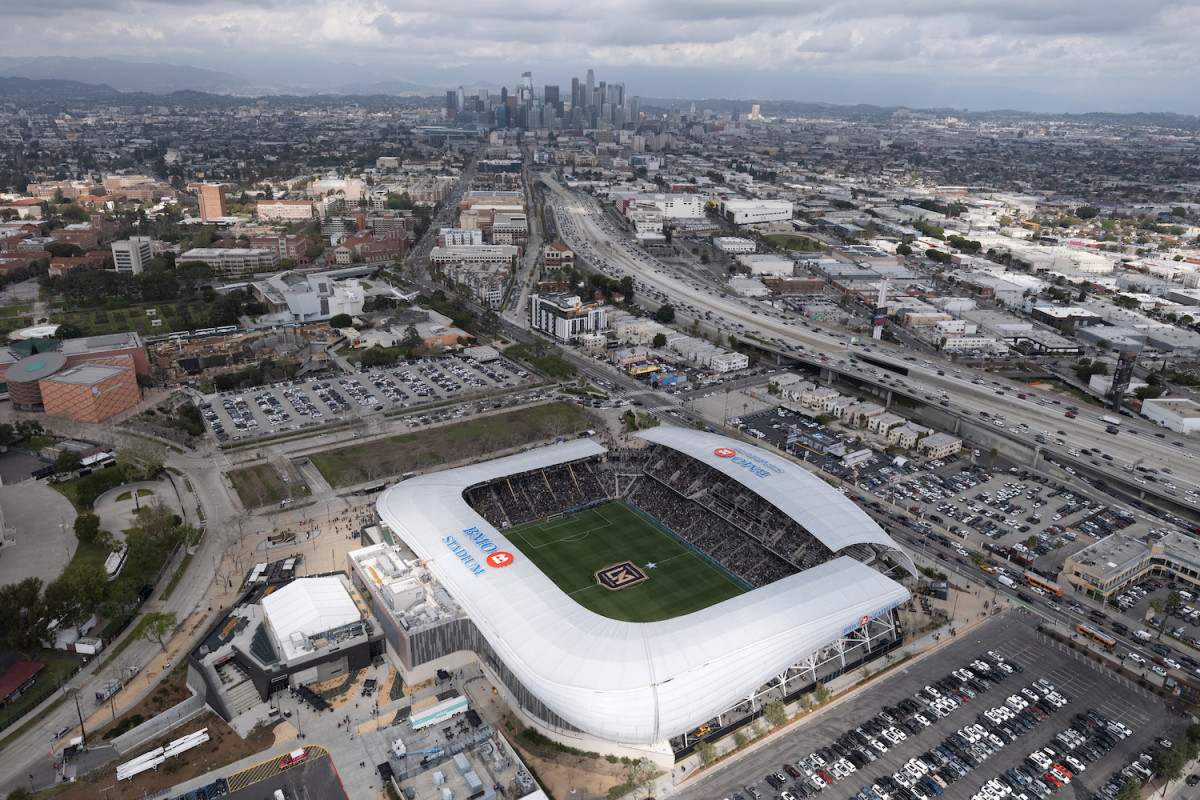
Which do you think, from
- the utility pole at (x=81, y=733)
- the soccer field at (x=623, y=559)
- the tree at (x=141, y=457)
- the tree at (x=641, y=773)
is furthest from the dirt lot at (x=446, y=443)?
the tree at (x=641, y=773)

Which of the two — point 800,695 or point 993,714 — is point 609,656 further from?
point 993,714

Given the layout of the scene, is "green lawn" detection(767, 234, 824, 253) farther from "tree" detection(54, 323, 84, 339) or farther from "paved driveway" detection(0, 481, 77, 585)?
"paved driveway" detection(0, 481, 77, 585)

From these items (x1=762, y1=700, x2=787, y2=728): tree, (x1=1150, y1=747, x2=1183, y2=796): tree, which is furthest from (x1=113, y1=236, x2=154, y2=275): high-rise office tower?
(x1=1150, y1=747, x2=1183, y2=796): tree

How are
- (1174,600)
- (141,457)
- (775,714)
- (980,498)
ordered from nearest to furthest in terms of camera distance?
(775,714) → (1174,600) → (980,498) → (141,457)

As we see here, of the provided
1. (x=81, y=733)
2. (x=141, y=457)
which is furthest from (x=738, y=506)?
(x=141, y=457)

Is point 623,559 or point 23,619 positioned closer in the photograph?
point 23,619

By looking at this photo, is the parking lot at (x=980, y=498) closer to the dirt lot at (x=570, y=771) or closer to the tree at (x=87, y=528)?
the dirt lot at (x=570, y=771)

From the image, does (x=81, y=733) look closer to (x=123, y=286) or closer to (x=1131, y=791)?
(x=1131, y=791)
